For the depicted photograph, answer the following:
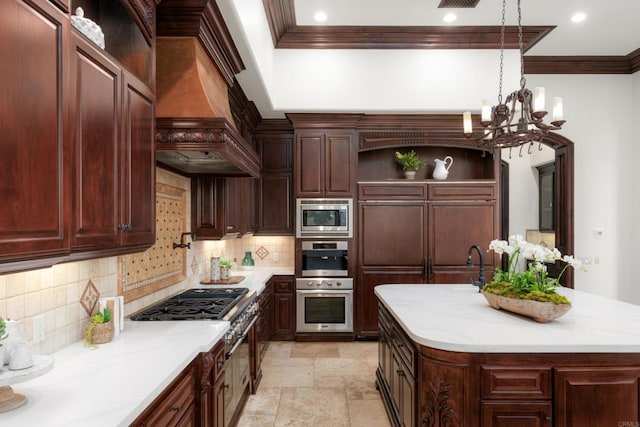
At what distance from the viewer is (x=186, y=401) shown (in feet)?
5.78

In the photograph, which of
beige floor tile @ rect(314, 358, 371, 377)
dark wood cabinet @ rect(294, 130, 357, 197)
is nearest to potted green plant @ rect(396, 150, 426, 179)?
dark wood cabinet @ rect(294, 130, 357, 197)

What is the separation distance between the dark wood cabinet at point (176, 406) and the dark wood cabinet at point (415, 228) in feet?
10.4

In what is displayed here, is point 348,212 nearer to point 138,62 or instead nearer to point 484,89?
point 484,89

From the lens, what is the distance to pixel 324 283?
4.74 meters

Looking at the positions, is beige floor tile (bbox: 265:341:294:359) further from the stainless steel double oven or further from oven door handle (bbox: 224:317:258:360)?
oven door handle (bbox: 224:317:258:360)

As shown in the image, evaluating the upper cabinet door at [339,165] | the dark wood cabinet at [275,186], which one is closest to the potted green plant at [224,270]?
the dark wood cabinet at [275,186]

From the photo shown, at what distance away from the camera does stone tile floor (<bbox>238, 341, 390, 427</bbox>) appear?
2936 mm

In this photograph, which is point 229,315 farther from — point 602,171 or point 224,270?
point 602,171

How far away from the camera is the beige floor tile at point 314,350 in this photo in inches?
169

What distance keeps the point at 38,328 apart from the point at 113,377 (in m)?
Result: 0.46

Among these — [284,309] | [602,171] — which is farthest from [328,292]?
[602,171]

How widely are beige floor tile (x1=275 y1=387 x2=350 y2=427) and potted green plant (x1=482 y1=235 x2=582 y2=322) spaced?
1.51m

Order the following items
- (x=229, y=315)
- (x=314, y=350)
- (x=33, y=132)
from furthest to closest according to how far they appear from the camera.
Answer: (x=314, y=350)
(x=229, y=315)
(x=33, y=132)

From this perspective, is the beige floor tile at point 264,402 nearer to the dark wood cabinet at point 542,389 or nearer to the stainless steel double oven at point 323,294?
the stainless steel double oven at point 323,294
